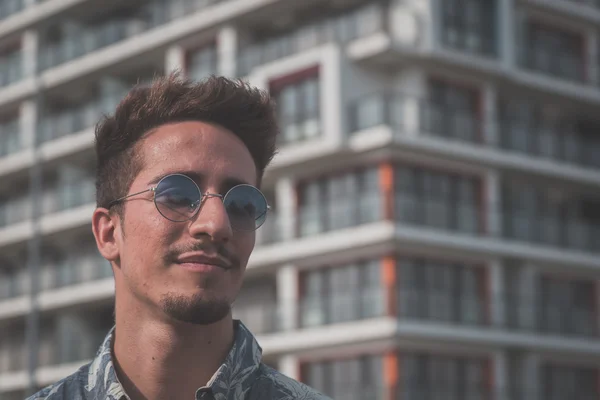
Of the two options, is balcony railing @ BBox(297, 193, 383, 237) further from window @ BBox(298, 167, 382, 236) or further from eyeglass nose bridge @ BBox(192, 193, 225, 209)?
eyeglass nose bridge @ BBox(192, 193, 225, 209)

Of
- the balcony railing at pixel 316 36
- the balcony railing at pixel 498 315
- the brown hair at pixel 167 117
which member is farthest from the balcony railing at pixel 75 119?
the brown hair at pixel 167 117

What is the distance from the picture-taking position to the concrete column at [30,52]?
51.4 meters

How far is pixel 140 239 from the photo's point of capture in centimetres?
314

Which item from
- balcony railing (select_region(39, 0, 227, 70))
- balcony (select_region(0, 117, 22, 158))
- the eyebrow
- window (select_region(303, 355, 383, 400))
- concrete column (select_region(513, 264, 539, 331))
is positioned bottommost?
Result: the eyebrow

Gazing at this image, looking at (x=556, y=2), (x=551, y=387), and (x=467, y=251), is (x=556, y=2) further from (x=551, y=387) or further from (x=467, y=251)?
(x=551, y=387)

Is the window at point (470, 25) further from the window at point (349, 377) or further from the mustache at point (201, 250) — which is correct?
the mustache at point (201, 250)

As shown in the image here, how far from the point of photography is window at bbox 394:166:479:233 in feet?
122

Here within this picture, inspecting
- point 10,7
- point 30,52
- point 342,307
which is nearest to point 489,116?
point 342,307

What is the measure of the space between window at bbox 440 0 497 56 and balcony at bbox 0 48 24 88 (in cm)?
2077

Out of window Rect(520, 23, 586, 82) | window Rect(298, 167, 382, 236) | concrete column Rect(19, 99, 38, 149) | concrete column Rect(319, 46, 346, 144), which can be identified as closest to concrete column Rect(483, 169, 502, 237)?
window Rect(298, 167, 382, 236)

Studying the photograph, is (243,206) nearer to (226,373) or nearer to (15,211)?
(226,373)

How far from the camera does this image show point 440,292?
124 feet

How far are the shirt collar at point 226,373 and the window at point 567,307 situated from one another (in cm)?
3814

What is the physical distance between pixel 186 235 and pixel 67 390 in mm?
517
